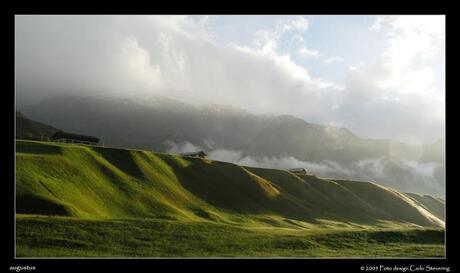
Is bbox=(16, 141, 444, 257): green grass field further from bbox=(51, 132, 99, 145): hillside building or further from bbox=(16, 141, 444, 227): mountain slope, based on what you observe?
bbox=(51, 132, 99, 145): hillside building

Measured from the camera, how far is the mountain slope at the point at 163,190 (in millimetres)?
73750

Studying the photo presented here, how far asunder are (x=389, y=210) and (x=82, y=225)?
155m

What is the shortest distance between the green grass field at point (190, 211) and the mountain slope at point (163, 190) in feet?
0.92

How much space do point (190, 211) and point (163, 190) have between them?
857 centimetres

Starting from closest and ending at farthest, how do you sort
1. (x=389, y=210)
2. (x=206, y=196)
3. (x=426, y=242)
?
(x=426, y=242) → (x=206, y=196) → (x=389, y=210)

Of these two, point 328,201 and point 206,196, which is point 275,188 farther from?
point 206,196
